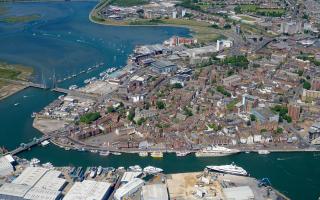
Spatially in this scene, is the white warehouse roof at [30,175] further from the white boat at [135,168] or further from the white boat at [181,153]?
the white boat at [181,153]

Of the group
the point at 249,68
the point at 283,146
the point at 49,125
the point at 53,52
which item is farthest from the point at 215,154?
the point at 53,52

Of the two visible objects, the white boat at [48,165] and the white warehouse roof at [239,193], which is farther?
the white boat at [48,165]

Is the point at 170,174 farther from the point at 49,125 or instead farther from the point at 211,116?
the point at 49,125

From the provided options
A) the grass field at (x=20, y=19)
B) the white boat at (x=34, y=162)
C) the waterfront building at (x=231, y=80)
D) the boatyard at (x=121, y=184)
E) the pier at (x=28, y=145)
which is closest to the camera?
the boatyard at (x=121, y=184)

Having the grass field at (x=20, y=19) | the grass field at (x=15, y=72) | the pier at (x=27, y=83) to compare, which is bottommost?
the pier at (x=27, y=83)

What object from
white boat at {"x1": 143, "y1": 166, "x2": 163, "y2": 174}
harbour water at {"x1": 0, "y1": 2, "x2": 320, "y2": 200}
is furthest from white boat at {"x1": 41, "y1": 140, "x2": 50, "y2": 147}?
white boat at {"x1": 143, "y1": 166, "x2": 163, "y2": 174}

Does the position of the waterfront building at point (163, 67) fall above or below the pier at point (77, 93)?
above

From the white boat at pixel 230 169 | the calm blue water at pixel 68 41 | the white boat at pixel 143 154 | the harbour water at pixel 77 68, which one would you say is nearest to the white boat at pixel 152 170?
the harbour water at pixel 77 68
